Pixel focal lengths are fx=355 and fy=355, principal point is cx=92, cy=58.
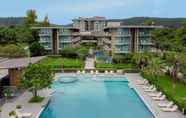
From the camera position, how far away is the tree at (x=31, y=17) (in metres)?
69.4

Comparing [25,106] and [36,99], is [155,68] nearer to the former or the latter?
[36,99]

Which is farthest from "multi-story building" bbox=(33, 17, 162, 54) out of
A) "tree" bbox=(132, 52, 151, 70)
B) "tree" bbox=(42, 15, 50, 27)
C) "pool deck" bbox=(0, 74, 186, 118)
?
"pool deck" bbox=(0, 74, 186, 118)

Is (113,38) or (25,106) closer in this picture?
(25,106)

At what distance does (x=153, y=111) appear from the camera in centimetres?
2072

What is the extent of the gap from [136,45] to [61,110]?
33.1 metres

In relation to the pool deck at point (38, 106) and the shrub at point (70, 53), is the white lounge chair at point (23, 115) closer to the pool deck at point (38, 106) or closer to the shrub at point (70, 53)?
the pool deck at point (38, 106)

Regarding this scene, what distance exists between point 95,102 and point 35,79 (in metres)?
4.48

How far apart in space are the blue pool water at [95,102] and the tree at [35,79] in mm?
1434

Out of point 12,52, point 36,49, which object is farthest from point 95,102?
point 36,49

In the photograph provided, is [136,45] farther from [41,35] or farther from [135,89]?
[135,89]

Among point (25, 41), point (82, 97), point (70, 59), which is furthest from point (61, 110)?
point (25, 41)

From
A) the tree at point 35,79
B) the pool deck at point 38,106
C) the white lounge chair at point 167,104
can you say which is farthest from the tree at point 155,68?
the tree at point 35,79

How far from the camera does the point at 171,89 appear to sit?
1049 inches

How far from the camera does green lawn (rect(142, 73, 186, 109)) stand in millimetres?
21897
